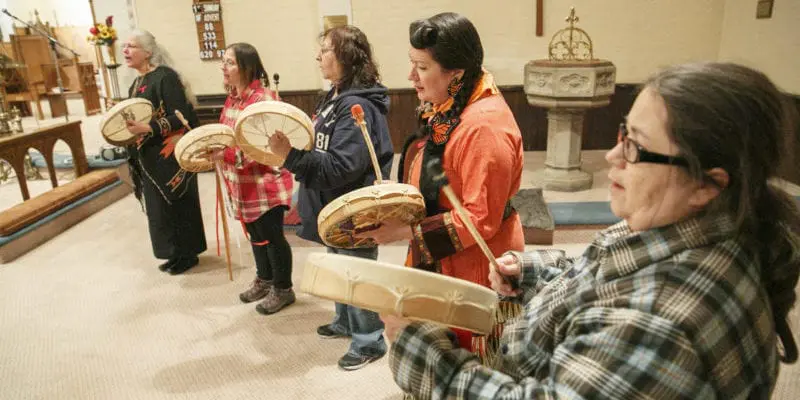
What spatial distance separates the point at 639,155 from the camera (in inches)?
31.4

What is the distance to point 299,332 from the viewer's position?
9.45 ft

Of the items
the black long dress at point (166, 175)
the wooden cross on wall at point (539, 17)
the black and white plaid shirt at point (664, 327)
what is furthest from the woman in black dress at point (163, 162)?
the wooden cross on wall at point (539, 17)

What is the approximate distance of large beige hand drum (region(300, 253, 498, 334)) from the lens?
96 cm

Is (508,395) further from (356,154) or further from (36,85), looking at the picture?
(36,85)

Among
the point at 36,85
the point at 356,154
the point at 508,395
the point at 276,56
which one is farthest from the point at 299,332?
the point at 36,85

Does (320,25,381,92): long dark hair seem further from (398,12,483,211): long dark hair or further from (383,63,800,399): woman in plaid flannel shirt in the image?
(383,63,800,399): woman in plaid flannel shirt

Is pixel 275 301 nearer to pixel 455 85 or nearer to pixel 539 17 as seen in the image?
pixel 455 85

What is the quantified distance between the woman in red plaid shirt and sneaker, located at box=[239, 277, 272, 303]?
0.48ft

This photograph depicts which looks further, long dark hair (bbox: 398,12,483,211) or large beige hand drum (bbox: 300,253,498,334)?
long dark hair (bbox: 398,12,483,211)

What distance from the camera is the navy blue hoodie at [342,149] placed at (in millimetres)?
2096

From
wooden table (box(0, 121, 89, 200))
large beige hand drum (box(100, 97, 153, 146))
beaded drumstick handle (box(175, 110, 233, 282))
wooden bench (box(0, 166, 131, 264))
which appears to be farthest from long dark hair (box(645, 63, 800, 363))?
wooden table (box(0, 121, 89, 200))

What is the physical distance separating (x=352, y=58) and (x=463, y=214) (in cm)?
124

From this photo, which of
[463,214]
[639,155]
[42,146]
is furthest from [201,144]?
[42,146]

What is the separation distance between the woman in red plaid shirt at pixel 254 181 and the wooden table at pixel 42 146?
267 centimetres
